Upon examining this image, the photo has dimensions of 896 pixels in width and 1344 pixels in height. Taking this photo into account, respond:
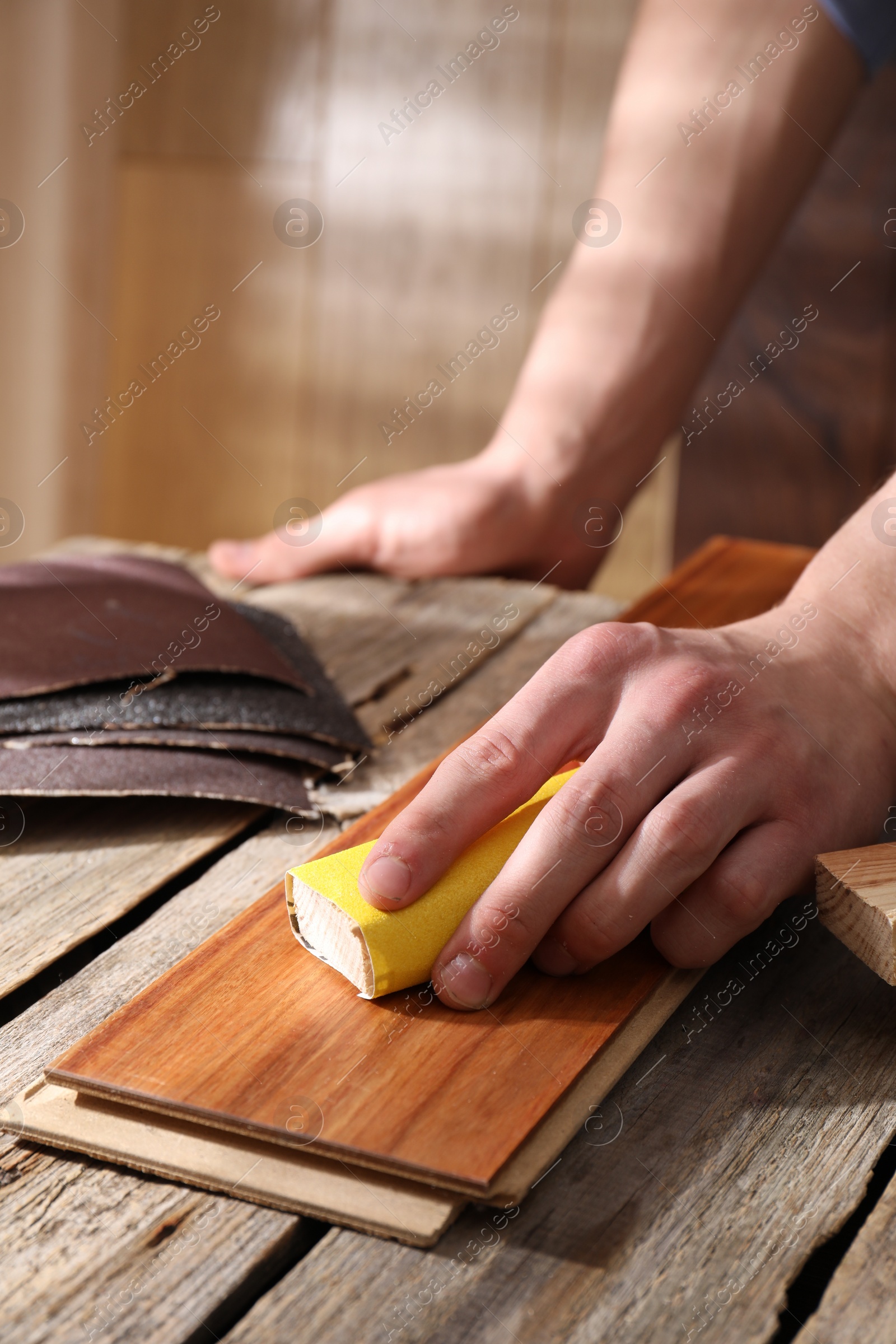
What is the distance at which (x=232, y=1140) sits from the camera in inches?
19.8

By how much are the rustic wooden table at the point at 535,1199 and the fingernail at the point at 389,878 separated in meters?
0.14

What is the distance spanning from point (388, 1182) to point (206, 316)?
128 inches

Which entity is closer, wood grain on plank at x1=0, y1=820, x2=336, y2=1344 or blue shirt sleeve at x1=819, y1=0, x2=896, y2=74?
wood grain on plank at x1=0, y1=820, x2=336, y2=1344

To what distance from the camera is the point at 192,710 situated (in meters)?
0.85

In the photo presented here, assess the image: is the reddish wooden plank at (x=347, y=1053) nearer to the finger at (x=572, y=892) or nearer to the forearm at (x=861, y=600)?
the finger at (x=572, y=892)

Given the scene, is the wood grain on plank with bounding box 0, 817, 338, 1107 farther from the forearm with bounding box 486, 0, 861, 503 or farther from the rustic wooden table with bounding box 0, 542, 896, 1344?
the forearm with bounding box 486, 0, 861, 503

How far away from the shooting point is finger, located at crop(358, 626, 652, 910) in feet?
1.93

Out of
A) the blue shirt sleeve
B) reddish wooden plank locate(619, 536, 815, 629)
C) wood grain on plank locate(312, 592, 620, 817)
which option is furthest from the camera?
the blue shirt sleeve

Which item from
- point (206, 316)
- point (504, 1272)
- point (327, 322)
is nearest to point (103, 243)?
point (206, 316)

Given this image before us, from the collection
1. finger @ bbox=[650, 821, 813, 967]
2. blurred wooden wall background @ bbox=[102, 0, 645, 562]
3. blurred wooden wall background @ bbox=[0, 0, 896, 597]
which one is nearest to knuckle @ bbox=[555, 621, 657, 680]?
finger @ bbox=[650, 821, 813, 967]

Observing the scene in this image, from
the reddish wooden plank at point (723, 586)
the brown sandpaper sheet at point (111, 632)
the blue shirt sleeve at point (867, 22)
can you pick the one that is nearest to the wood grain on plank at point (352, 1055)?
the brown sandpaper sheet at point (111, 632)

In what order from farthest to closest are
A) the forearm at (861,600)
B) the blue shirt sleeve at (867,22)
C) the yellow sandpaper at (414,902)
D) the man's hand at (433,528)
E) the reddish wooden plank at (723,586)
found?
the man's hand at (433,528)
the blue shirt sleeve at (867,22)
the reddish wooden plank at (723,586)
the forearm at (861,600)
the yellow sandpaper at (414,902)

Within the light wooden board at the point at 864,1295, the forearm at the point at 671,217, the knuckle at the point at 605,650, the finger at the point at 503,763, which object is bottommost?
the light wooden board at the point at 864,1295

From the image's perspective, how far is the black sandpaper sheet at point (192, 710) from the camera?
0.83 meters
